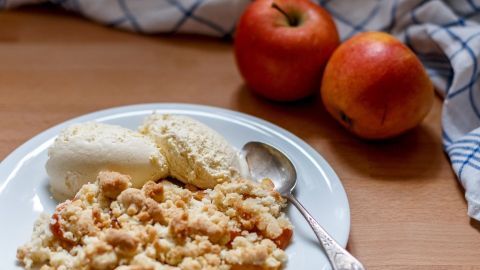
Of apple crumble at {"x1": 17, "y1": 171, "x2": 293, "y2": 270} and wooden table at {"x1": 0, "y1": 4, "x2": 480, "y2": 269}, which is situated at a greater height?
apple crumble at {"x1": 17, "y1": 171, "x2": 293, "y2": 270}

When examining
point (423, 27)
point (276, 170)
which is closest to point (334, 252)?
point (276, 170)

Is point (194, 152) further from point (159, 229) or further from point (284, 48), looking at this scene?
point (284, 48)

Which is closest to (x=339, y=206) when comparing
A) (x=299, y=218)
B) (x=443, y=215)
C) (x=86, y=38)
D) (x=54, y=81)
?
(x=299, y=218)

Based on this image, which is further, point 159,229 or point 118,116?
point 118,116

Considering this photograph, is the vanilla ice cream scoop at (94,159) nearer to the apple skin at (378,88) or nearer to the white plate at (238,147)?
the white plate at (238,147)

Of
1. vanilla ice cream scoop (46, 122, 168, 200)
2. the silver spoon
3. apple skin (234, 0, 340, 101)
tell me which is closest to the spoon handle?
the silver spoon

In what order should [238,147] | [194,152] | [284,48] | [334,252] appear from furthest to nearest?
1. [284,48]
2. [238,147]
3. [194,152]
4. [334,252]

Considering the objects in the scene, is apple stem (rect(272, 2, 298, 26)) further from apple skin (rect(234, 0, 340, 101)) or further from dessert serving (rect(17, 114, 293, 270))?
dessert serving (rect(17, 114, 293, 270))
